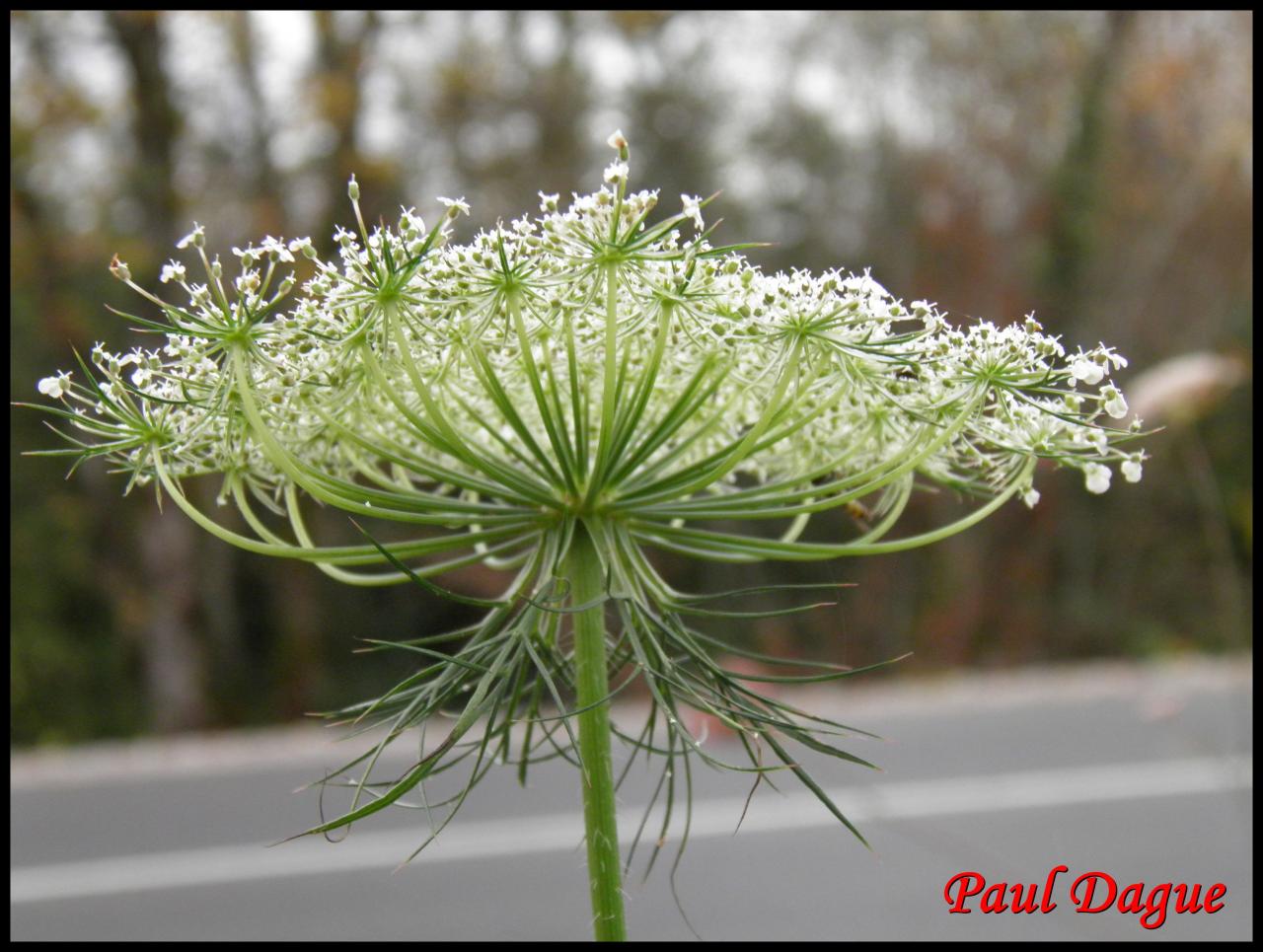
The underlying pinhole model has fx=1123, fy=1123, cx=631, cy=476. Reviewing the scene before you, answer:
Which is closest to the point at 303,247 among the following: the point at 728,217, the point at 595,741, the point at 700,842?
the point at 595,741

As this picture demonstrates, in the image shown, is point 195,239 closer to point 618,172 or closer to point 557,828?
Result: point 618,172

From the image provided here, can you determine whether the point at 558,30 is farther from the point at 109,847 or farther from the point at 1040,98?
the point at 109,847

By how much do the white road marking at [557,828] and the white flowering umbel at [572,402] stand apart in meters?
6.03

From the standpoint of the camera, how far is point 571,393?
1611 mm

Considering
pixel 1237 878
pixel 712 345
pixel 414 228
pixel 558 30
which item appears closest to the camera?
pixel 414 228

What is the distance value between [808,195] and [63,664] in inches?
406

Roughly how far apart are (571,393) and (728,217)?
1210 cm

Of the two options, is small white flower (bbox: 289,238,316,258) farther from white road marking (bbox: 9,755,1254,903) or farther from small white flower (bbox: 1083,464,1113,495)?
white road marking (bbox: 9,755,1254,903)

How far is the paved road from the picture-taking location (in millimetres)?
6875

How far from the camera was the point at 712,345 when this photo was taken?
5.41ft

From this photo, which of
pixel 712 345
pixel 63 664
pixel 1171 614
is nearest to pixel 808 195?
pixel 1171 614

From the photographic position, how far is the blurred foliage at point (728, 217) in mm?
11875

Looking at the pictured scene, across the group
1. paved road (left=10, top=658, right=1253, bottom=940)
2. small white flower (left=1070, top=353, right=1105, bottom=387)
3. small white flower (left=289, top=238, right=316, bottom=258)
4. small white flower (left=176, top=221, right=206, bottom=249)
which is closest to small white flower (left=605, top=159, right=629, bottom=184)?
small white flower (left=289, top=238, right=316, bottom=258)

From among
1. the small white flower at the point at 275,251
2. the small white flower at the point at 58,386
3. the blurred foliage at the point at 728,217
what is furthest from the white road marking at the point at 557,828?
the small white flower at the point at 275,251
